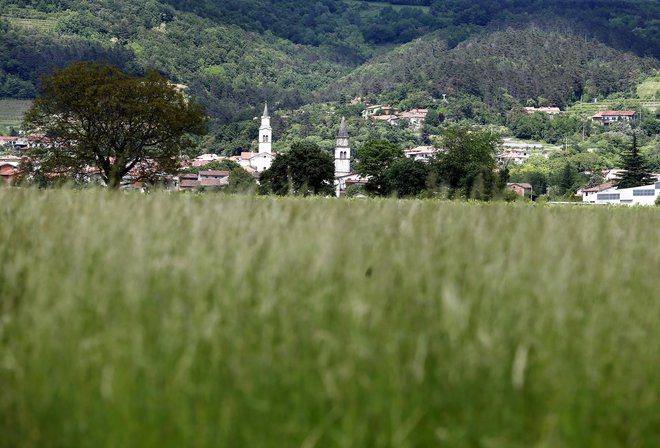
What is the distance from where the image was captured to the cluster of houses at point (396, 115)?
186125 mm

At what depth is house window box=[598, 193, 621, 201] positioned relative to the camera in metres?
93.1

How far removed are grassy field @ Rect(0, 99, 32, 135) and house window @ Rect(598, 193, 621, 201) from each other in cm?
9084

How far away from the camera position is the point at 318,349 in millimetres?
3211

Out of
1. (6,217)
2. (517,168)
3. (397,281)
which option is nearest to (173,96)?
(6,217)

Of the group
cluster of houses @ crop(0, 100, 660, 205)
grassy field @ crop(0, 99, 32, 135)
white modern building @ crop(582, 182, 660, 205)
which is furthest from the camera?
grassy field @ crop(0, 99, 32, 135)

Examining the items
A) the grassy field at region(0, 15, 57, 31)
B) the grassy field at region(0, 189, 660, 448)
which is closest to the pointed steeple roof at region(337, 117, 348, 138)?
the grassy field at region(0, 15, 57, 31)

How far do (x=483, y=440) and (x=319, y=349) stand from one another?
0.68 meters

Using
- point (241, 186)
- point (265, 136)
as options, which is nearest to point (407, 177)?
point (241, 186)

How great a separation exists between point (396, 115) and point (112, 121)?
159461 millimetres

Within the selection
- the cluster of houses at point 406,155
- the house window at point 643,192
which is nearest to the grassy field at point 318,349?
the cluster of houses at point 406,155

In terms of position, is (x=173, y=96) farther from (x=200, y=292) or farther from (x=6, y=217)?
(x=200, y=292)

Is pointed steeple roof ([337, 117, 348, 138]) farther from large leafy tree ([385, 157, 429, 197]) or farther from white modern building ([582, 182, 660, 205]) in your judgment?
large leafy tree ([385, 157, 429, 197])

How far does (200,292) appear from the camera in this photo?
3.59 metres

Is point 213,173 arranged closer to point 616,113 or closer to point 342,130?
point 342,130
